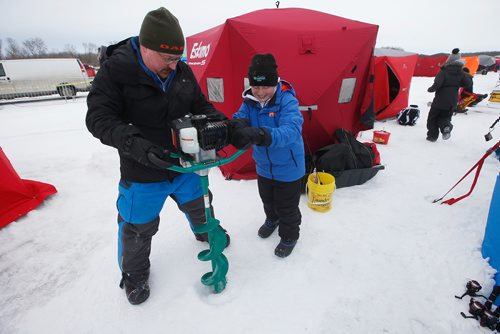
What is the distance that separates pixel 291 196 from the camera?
2172mm

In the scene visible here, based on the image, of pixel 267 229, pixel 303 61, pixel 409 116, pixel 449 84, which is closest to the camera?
pixel 267 229

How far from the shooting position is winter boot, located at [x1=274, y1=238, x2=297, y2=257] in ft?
7.56

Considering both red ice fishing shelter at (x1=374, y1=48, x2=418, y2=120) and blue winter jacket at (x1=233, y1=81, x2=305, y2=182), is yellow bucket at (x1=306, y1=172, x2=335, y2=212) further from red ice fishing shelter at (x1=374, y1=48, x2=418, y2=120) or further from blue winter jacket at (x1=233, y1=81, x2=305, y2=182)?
red ice fishing shelter at (x1=374, y1=48, x2=418, y2=120)

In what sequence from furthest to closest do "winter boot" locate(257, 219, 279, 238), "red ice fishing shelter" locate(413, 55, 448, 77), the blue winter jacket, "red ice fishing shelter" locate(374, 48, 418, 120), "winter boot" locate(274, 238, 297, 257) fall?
"red ice fishing shelter" locate(413, 55, 448, 77)
"red ice fishing shelter" locate(374, 48, 418, 120)
"winter boot" locate(257, 219, 279, 238)
"winter boot" locate(274, 238, 297, 257)
the blue winter jacket

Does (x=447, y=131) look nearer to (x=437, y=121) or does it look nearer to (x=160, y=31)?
(x=437, y=121)

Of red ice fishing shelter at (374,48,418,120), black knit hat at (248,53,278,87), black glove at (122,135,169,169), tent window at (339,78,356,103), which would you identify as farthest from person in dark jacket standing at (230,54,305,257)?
red ice fishing shelter at (374,48,418,120)

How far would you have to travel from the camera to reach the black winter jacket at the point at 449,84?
16.5ft

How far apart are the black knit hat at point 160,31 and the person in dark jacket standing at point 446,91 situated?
5.70 m

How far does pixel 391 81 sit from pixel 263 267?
706 centimetres

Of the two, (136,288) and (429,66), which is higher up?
(429,66)

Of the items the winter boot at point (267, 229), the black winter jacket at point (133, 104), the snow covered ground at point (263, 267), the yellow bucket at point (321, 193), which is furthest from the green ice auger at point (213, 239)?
the yellow bucket at point (321, 193)

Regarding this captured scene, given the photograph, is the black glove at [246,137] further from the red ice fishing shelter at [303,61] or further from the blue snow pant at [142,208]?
the red ice fishing shelter at [303,61]

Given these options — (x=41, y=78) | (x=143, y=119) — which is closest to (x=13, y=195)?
(x=143, y=119)

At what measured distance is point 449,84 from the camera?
5043 mm
